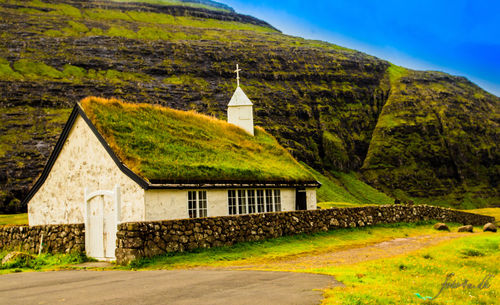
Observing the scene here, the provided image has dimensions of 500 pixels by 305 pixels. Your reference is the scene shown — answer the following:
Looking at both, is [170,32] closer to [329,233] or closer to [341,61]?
[341,61]

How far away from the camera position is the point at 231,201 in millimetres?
25766

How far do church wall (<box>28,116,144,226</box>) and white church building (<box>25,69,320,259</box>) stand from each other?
0.05 m

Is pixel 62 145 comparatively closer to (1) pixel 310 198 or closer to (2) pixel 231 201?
(2) pixel 231 201

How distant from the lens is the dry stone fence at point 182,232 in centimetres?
1819

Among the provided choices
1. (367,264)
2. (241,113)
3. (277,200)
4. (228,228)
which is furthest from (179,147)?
(241,113)

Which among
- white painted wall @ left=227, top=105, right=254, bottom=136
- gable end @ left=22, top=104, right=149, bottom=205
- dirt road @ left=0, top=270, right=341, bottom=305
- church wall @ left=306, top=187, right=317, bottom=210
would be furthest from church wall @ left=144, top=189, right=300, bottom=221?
white painted wall @ left=227, top=105, right=254, bottom=136

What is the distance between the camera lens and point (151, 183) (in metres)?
21.2

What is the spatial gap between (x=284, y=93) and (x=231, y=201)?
9472cm

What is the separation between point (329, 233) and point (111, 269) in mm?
13625

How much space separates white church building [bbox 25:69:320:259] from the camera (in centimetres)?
2147

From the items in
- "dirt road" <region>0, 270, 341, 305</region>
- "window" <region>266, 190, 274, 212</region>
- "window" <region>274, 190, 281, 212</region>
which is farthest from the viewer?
"window" <region>274, 190, 281, 212</region>

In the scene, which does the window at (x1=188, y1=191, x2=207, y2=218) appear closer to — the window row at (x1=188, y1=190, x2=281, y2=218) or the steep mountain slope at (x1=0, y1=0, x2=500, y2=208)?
the window row at (x1=188, y1=190, x2=281, y2=218)

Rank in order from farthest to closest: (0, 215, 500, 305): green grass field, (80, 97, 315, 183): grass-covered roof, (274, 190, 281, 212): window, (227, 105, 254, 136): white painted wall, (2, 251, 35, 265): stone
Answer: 1. (227, 105, 254, 136): white painted wall
2. (274, 190, 281, 212): window
3. (80, 97, 315, 183): grass-covered roof
4. (2, 251, 35, 265): stone
5. (0, 215, 500, 305): green grass field

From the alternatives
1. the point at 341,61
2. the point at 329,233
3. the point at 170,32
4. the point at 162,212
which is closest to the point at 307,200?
the point at 329,233
